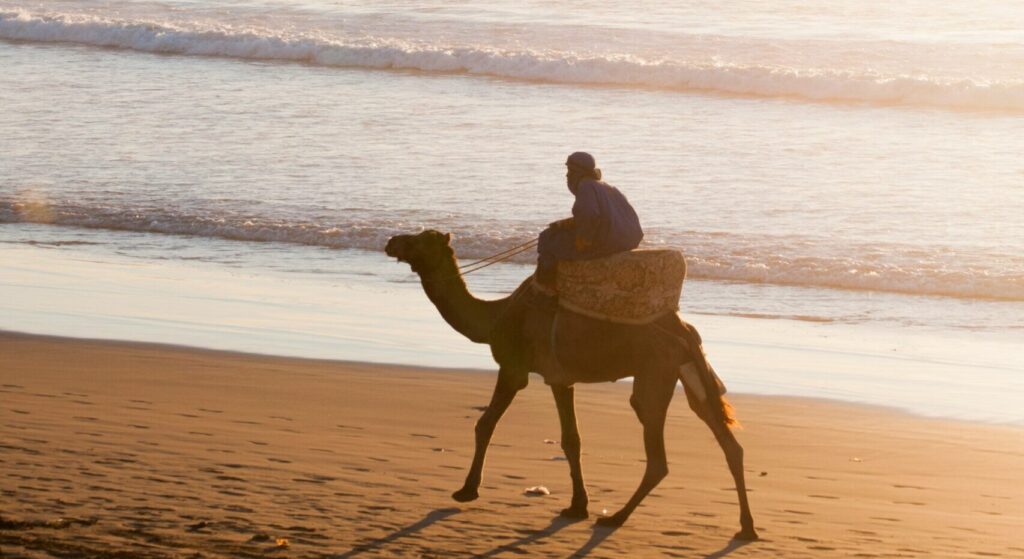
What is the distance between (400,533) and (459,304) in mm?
1308

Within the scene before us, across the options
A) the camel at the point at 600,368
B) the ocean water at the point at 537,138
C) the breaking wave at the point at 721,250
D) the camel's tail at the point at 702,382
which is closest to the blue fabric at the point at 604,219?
the camel at the point at 600,368

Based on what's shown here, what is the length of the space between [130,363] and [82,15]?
109 ft

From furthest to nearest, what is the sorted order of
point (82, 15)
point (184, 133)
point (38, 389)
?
point (82, 15), point (184, 133), point (38, 389)

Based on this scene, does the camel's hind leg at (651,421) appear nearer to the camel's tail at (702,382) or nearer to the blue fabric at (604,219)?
the camel's tail at (702,382)

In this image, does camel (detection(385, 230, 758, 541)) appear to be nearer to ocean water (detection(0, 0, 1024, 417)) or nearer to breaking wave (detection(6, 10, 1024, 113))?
ocean water (detection(0, 0, 1024, 417))

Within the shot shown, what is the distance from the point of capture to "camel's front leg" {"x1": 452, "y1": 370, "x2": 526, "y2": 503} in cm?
805

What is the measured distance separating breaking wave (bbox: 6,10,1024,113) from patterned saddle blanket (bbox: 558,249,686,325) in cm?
2494

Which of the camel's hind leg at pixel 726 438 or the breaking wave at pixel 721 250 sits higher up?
the camel's hind leg at pixel 726 438

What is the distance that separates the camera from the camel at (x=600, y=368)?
771 cm

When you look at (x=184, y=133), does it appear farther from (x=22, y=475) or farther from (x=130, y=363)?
(x=22, y=475)

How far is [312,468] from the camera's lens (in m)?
8.62

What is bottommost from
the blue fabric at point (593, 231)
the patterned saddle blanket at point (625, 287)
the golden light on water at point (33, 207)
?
the golden light on water at point (33, 207)

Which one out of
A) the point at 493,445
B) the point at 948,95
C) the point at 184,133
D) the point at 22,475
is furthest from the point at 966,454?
the point at 948,95

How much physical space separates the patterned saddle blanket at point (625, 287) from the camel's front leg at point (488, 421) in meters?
0.52
